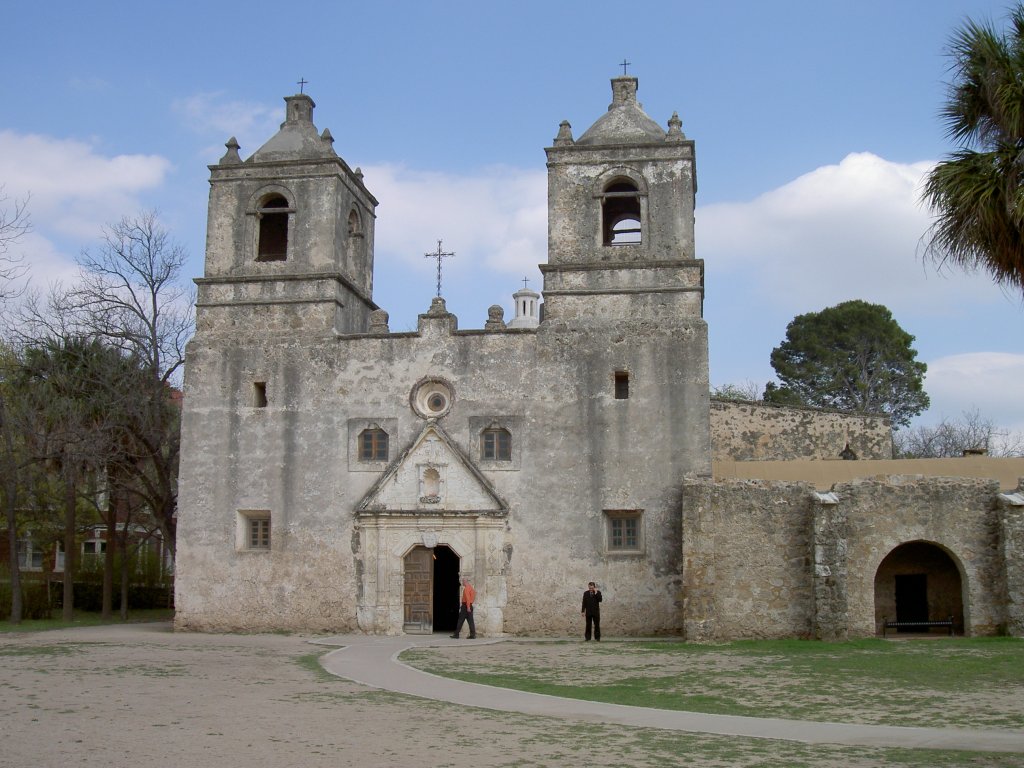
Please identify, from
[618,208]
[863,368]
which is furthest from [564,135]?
[863,368]

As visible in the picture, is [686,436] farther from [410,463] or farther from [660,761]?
[660,761]

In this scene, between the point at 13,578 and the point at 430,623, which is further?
the point at 13,578

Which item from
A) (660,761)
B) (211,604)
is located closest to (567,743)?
(660,761)

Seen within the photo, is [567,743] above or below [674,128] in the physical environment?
below

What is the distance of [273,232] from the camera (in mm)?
28156

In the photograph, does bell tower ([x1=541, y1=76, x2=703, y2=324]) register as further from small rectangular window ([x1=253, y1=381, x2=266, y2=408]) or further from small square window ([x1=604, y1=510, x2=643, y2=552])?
small rectangular window ([x1=253, y1=381, x2=266, y2=408])

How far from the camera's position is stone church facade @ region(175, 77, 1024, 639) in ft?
71.4

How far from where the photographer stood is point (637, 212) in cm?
2655

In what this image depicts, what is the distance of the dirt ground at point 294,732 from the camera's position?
9625mm

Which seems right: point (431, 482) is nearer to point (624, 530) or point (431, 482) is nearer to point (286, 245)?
point (624, 530)

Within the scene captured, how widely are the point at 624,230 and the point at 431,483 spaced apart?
7657 mm

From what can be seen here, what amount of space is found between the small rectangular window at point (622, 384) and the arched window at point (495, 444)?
8.55 feet

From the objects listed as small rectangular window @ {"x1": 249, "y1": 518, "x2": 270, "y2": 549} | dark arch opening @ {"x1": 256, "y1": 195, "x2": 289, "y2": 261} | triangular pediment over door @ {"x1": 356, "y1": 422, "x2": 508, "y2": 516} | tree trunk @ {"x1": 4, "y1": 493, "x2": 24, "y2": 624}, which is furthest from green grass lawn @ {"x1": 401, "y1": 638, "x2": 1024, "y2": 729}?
tree trunk @ {"x1": 4, "y1": 493, "x2": 24, "y2": 624}

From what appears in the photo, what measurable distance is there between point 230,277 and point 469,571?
9248 mm
